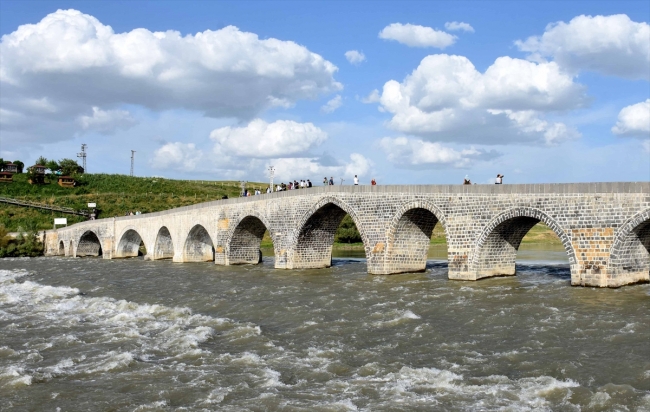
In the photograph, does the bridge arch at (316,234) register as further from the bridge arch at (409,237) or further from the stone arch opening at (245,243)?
the stone arch opening at (245,243)

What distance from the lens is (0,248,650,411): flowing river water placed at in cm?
1041

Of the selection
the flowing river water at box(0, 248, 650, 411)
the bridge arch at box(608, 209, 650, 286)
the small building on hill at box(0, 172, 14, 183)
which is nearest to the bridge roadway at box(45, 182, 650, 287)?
the bridge arch at box(608, 209, 650, 286)

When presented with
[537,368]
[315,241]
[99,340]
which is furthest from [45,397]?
[315,241]

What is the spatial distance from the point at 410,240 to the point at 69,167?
97945 mm

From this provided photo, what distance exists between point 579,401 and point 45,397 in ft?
30.3

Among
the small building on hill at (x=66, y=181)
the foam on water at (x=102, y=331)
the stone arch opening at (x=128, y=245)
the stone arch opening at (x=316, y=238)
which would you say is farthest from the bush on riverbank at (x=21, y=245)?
the foam on water at (x=102, y=331)

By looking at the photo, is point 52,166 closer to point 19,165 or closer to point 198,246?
point 19,165

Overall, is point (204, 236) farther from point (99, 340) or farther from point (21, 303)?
point (99, 340)

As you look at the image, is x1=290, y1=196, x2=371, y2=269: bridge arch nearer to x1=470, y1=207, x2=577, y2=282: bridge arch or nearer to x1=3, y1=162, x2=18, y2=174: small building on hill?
x1=470, y1=207, x2=577, y2=282: bridge arch

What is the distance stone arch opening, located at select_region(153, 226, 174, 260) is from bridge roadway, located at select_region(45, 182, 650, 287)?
456 cm

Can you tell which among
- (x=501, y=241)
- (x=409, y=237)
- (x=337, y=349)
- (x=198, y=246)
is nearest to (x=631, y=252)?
(x=501, y=241)

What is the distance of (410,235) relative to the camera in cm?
2783

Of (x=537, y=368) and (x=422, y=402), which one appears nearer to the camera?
(x=422, y=402)

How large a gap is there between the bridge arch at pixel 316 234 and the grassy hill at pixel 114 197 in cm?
2730
